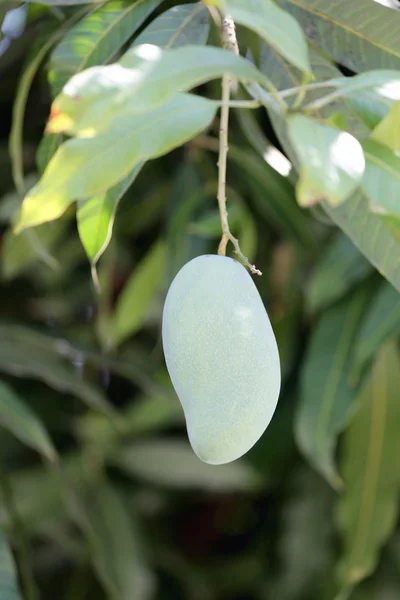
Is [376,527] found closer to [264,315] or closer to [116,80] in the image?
[264,315]

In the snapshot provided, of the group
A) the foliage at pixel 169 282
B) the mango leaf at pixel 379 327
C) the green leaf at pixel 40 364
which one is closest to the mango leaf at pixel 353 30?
the foliage at pixel 169 282

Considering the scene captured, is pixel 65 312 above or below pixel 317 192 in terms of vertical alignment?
below

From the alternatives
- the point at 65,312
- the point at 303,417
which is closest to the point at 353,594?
the point at 303,417

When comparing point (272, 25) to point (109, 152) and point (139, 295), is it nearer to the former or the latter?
point (109, 152)

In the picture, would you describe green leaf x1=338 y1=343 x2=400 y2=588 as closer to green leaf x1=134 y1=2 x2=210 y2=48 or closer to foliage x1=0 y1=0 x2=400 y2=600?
foliage x1=0 y1=0 x2=400 y2=600

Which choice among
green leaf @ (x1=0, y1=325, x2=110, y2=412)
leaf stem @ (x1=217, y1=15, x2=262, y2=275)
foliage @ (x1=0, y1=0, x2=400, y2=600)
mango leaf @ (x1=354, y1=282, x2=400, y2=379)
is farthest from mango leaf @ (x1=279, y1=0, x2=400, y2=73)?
green leaf @ (x1=0, y1=325, x2=110, y2=412)

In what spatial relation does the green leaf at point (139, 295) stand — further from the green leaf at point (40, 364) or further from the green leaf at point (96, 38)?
the green leaf at point (96, 38)

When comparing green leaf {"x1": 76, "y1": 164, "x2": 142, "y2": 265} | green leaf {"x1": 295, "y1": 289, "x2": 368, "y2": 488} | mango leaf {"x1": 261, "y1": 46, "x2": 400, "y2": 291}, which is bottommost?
green leaf {"x1": 295, "y1": 289, "x2": 368, "y2": 488}
